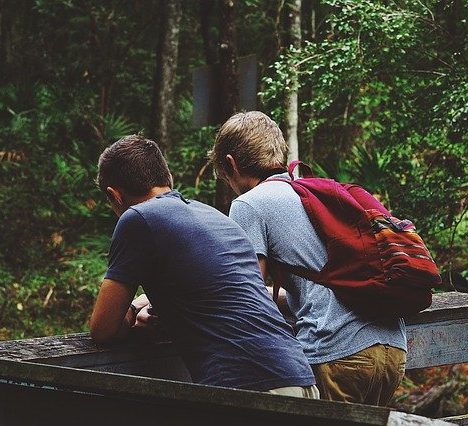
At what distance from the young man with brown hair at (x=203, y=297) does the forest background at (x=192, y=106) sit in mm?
4787

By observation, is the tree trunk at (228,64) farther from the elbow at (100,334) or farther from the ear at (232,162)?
the elbow at (100,334)

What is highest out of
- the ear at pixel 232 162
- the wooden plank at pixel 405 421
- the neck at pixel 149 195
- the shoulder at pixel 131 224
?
the ear at pixel 232 162

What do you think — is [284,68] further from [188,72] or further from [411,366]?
[188,72]

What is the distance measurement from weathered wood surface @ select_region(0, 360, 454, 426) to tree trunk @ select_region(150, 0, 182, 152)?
1205cm

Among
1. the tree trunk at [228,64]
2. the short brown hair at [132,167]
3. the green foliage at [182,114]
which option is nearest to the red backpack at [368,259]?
the short brown hair at [132,167]

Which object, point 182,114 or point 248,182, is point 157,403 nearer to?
point 248,182

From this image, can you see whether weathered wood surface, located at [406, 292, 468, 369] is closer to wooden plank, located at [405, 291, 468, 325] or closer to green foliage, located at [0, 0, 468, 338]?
wooden plank, located at [405, 291, 468, 325]

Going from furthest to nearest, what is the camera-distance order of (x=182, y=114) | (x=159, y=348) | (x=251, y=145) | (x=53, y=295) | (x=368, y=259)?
(x=182, y=114) → (x=53, y=295) → (x=251, y=145) → (x=368, y=259) → (x=159, y=348)

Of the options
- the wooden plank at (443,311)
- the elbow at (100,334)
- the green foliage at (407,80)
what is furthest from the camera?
the green foliage at (407,80)

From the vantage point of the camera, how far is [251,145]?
11.1 ft

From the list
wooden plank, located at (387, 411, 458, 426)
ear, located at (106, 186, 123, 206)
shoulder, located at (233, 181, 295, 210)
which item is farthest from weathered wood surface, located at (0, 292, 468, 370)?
wooden plank, located at (387, 411, 458, 426)

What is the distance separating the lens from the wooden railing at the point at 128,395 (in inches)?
70.6

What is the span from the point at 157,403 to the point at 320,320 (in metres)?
1.25

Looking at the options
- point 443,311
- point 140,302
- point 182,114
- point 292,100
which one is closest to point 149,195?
point 140,302
